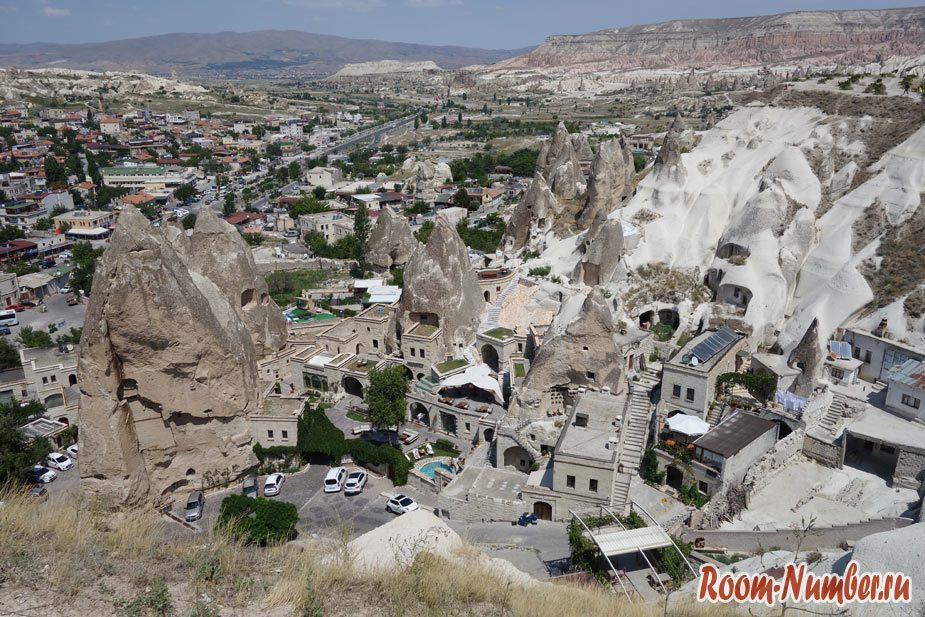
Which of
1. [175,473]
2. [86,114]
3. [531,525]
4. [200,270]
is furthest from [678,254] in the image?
[86,114]

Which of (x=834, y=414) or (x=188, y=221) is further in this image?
(x=188, y=221)

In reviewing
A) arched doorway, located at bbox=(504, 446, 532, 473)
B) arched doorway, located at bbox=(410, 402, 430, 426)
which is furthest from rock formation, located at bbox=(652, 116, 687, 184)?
arched doorway, located at bbox=(504, 446, 532, 473)

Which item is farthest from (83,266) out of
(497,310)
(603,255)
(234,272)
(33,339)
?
(603,255)

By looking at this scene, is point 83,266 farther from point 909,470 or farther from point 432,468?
point 909,470

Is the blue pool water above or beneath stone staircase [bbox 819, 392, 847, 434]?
beneath

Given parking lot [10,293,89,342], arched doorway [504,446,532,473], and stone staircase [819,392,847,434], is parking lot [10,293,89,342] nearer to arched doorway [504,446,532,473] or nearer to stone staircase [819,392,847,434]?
arched doorway [504,446,532,473]

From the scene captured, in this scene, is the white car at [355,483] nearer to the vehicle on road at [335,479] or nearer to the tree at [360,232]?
the vehicle on road at [335,479]

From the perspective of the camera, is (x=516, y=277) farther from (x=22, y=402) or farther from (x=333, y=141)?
(x=333, y=141)
